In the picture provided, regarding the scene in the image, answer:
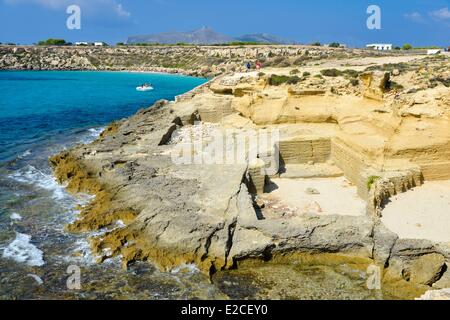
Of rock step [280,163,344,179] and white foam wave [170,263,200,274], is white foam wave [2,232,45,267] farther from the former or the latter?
rock step [280,163,344,179]

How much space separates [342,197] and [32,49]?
328 feet

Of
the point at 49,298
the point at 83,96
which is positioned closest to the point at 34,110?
the point at 83,96

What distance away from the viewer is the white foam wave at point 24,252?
395 inches

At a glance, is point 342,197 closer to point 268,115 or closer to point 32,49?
point 268,115

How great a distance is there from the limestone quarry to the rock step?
6cm

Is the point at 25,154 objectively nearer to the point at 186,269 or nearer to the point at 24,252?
the point at 24,252

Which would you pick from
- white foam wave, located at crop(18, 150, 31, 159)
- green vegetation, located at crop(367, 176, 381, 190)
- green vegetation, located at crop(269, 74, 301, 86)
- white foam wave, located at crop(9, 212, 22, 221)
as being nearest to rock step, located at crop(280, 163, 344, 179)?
green vegetation, located at crop(367, 176, 381, 190)

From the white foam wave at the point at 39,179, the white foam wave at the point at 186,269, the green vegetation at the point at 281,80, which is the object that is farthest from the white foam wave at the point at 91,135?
the white foam wave at the point at 186,269

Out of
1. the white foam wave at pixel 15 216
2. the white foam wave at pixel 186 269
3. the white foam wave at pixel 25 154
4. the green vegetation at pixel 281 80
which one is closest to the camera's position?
the white foam wave at pixel 186 269

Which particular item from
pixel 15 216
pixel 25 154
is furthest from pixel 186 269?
pixel 25 154

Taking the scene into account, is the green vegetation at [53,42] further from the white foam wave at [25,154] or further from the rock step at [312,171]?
the rock step at [312,171]

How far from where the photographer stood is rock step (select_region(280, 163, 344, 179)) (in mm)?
14727

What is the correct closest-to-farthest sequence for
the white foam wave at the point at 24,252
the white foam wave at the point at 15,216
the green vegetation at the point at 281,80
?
1. the white foam wave at the point at 24,252
2. the white foam wave at the point at 15,216
3. the green vegetation at the point at 281,80

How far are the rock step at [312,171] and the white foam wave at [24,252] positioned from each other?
8108 millimetres
